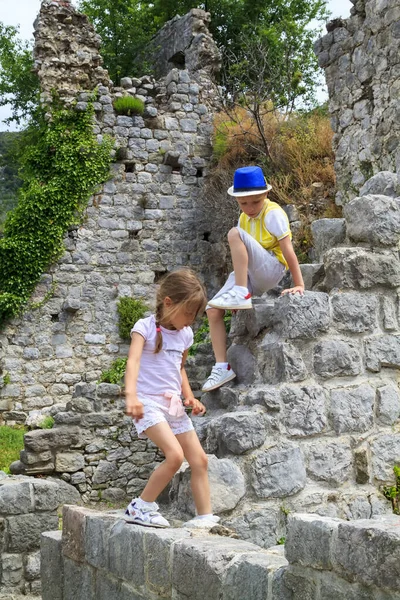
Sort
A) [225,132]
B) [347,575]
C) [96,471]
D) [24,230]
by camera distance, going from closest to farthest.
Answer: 1. [347,575]
2. [96,471]
3. [24,230]
4. [225,132]

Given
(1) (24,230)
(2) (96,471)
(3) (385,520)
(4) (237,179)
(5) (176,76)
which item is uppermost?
(5) (176,76)

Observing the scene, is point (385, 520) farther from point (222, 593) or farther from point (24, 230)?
point (24, 230)

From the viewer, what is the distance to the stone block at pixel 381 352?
4.70 metres

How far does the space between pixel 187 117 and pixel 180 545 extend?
1180cm

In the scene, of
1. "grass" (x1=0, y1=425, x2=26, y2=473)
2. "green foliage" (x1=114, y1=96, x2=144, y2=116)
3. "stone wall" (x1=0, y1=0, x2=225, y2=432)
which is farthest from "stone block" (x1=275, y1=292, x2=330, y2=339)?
"green foliage" (x1=114, y1=96, x2=144, y2=116)

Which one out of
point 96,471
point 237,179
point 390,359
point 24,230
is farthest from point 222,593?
point 24,230

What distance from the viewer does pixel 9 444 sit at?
10.8m

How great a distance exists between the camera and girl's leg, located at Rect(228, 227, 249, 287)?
195 inches

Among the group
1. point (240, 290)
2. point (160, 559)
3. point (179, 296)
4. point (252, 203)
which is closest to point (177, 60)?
point (252, 203)

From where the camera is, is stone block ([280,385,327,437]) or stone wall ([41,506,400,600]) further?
stone block ([280,385,327,437])

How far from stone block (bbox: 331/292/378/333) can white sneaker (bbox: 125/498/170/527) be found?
153 cm

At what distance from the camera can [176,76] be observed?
14492mm

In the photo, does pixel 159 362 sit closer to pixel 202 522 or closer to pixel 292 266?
pixel 202 522

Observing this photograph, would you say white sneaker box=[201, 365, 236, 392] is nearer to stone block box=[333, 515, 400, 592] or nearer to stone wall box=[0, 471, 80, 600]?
stone wall box=[0, 471, 80, 600]
